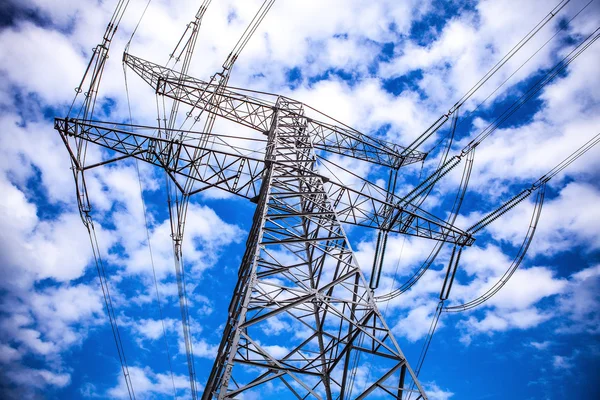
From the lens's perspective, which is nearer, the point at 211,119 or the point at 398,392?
the point at 398,392

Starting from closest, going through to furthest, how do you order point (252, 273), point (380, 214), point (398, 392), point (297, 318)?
point (398, 392)
point (252, 273)
point (297, 318)
point (380, 214)

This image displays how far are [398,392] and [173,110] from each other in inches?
541

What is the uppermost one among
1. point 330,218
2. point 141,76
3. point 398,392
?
point 141,76

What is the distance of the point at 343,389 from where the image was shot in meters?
7.86

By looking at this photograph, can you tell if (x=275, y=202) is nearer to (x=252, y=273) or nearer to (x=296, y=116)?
(x=252, y=273)

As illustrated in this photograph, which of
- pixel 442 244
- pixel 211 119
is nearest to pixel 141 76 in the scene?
pixel 211 119

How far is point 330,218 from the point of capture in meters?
10.5

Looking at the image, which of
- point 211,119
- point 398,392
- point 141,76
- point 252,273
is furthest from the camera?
point 141,76

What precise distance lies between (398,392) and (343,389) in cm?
144

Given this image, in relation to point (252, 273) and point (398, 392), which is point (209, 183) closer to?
point (252, 273)

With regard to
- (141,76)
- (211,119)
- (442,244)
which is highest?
(141,76)

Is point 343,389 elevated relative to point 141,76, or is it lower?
lower

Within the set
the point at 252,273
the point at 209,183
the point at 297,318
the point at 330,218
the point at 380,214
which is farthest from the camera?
the point at 380,214

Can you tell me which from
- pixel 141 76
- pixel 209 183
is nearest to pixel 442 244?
pixel 209 183
